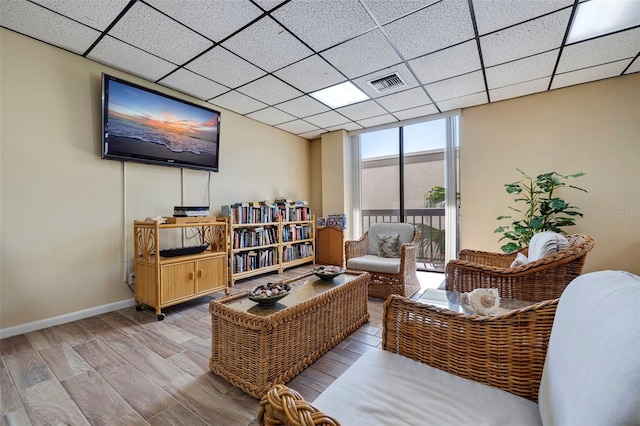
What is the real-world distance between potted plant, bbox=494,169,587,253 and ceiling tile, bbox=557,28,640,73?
1.14 metres

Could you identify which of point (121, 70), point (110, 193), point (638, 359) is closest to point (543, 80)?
point (638, 359)

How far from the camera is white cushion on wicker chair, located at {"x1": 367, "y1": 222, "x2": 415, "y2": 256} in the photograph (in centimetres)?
335

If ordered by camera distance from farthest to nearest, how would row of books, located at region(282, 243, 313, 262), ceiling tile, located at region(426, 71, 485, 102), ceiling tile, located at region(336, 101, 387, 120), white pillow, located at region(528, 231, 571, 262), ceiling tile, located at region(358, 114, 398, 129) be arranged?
row of books, located at region(282, 243, 313, 262) → ceiling tile, located at region(358, 114, 398, 129) → ceiling tile, located at region(336, 101, 387, 120) → ceiling tile, located at region(426, 71, 485, 102) → white pillow, located at region(528, 231, 571, 262)

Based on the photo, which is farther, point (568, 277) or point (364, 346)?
point (364, 346)

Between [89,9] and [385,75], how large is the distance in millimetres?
2619

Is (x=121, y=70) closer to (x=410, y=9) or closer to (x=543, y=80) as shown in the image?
(x=410, y=9)

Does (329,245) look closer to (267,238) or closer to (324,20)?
(267,238)

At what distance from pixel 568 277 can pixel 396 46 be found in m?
2.23

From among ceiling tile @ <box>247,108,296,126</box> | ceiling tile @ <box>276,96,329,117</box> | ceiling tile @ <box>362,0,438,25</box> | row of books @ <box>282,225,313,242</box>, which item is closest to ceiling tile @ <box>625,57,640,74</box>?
ceiling tile @ <box>362,0,438,25</box>

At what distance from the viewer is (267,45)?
2.40 metres

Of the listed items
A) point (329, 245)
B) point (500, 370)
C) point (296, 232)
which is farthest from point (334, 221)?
point (500, 370)

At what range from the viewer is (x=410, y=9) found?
1998 millimetres

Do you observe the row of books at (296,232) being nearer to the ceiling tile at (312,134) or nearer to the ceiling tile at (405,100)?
the ceiling tile at (312,134)

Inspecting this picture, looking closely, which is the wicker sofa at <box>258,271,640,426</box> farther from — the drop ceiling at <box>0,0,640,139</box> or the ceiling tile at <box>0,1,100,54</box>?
the ceiling tile at <box>0,1,100,54</box>
